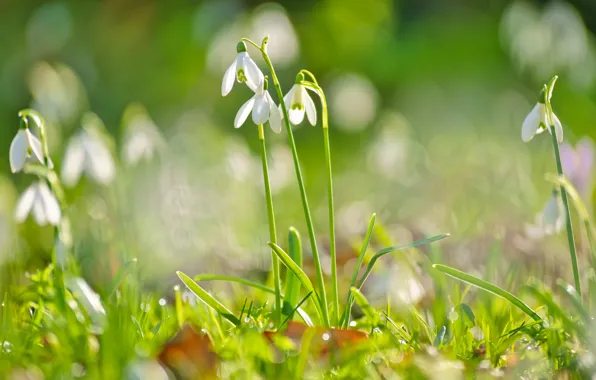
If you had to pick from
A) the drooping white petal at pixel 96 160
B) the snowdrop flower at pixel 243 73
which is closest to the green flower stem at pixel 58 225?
the snowdrop flower at pixel 243 73

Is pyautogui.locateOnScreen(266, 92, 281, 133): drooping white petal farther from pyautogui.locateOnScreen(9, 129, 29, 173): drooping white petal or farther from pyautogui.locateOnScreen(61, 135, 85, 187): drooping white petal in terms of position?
pyautogui.locateOnScreen(61, 135, 85, 187): drooping white petal

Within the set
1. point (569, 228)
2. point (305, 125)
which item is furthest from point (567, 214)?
point (305, 125)

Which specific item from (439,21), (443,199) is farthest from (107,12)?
(443,199)

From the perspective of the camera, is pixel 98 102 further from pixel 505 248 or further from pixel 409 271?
pixel 409 271

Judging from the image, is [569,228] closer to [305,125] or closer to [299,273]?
[299,273]

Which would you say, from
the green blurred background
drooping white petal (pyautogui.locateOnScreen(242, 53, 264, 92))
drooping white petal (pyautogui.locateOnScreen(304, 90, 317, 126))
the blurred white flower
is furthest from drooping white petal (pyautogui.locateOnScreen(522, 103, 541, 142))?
the blurred white flower

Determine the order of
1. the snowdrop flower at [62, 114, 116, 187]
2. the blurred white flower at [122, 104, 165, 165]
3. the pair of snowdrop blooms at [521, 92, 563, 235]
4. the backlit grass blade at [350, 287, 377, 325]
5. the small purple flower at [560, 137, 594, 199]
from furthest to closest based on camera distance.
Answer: the blurred white flower at [122, 104, 165, 165] → the snowdrop flower at [62, 114, 116, 187] → the small purple flower at [560, 137, 594, 199] → the pair of snowdrop blooms at [521, 92, 563, 235] → the backlit grass blade at [350, 287, 377, 325]

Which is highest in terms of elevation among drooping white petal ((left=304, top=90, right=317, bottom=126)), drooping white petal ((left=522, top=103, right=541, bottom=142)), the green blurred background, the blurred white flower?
drooping white petal ((left=304, top=90, right=317, bottom=126))
